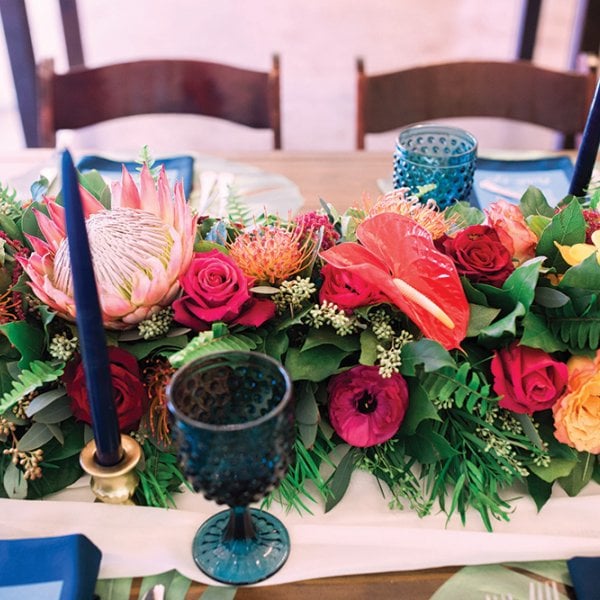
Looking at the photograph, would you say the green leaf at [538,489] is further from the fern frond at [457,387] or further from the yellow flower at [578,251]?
the yellow flower at [578,251]

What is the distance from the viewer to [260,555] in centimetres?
74

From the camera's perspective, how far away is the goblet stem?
0.73m

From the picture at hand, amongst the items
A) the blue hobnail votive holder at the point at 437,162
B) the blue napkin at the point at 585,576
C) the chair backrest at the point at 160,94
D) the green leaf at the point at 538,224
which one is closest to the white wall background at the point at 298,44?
the chair backrest at the point at 160,94

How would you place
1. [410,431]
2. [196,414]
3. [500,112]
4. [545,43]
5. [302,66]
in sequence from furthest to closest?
[545,43], [302,66], [500,112], [410,431], [196,414]

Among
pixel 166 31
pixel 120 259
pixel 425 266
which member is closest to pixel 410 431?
pixel 425 266

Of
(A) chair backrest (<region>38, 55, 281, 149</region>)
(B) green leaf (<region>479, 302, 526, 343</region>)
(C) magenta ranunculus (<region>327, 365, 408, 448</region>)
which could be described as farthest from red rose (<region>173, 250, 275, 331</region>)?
(A) chair backrest (<region>38, 55, 281, 149</region>)

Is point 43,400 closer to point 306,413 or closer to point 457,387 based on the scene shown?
A: point 306,413

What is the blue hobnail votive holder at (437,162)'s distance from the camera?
1060 mm

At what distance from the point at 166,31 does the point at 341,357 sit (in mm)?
3319

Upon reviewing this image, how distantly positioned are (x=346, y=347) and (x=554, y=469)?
241mm

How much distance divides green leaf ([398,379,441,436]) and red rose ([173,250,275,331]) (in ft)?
0.52

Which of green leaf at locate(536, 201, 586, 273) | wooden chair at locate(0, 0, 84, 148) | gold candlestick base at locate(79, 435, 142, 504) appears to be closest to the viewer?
gold candlestick base at locate(79, 435, 142, 504)

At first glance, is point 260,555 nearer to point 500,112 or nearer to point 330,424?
point 330,424

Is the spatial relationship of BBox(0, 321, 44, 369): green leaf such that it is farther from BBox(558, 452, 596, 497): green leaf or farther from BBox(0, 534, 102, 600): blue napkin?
BBox(558, 452, 596, 497): green leaf
